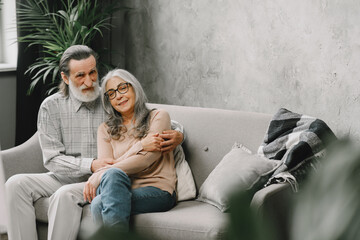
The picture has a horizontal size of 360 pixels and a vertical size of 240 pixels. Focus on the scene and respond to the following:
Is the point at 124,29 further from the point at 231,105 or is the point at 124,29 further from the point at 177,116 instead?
the point at 177,116

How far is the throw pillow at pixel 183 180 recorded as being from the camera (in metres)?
2.64

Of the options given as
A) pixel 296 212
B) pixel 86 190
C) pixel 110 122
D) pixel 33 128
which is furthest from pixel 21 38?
pixel 296 212

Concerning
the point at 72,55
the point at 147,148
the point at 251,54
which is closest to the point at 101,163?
the point at 147,148

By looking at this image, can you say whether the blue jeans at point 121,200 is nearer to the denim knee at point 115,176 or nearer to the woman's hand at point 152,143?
the denim knee at point 115,176

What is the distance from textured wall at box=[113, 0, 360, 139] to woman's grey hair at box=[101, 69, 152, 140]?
912mm

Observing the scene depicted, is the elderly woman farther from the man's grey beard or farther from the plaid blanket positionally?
the plaid blanket

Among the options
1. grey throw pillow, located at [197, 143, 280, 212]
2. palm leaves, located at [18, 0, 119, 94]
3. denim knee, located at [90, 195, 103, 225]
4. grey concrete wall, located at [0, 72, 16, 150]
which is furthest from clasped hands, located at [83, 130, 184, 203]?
grey concrete wall, located at [0, 72, 16, 150]

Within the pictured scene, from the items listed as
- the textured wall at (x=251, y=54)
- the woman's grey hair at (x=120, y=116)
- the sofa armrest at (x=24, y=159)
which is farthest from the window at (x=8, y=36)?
the woman's grey hair at (x=120, y=116)

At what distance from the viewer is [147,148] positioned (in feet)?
8.30

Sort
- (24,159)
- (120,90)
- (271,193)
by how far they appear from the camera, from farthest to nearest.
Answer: (24,159) → (120,90) → (271,193)

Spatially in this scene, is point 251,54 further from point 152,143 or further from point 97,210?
point 97,210

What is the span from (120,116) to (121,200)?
568mm

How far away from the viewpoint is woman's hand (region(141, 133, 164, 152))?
8.27 feet

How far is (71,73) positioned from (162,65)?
1.24 metres
